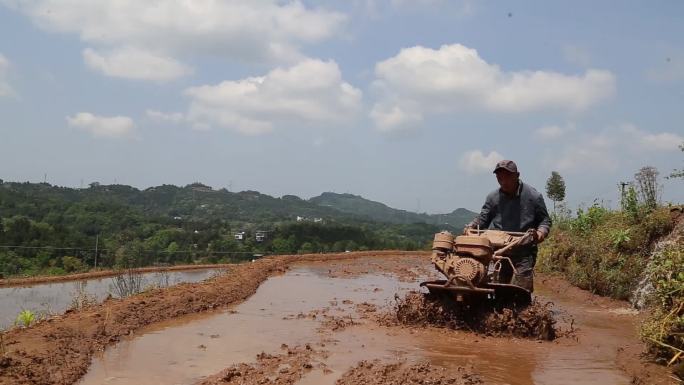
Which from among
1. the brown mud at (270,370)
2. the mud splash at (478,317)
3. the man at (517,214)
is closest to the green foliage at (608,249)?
the man at (517,214)

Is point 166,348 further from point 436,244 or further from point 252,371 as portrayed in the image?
point 436,244

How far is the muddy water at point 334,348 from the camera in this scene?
18.6ft

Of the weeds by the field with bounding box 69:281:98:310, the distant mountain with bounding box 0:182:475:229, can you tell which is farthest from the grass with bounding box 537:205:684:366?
the distant mountain with bounding box 0:182:475:229

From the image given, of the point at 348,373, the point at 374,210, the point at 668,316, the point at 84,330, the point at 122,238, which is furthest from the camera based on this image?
the point at 374,210

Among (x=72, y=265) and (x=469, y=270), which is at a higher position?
(x=469, y=270)

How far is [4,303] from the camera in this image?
568 inches

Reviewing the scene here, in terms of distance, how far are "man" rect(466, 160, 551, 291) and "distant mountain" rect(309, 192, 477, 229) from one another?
5230 inches

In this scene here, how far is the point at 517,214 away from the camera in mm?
8531

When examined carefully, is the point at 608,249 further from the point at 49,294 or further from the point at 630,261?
the point at 49,294

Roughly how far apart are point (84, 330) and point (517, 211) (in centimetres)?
Answer: 594

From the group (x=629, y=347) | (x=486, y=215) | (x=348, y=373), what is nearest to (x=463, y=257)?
(x=486, y=215)

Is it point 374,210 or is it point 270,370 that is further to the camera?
point 374,210

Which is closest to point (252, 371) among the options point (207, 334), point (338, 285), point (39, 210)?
point (207, 334)

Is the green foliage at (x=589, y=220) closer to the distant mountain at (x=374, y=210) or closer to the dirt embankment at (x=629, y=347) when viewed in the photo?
the dirt embankment at (x=629, y=347)
